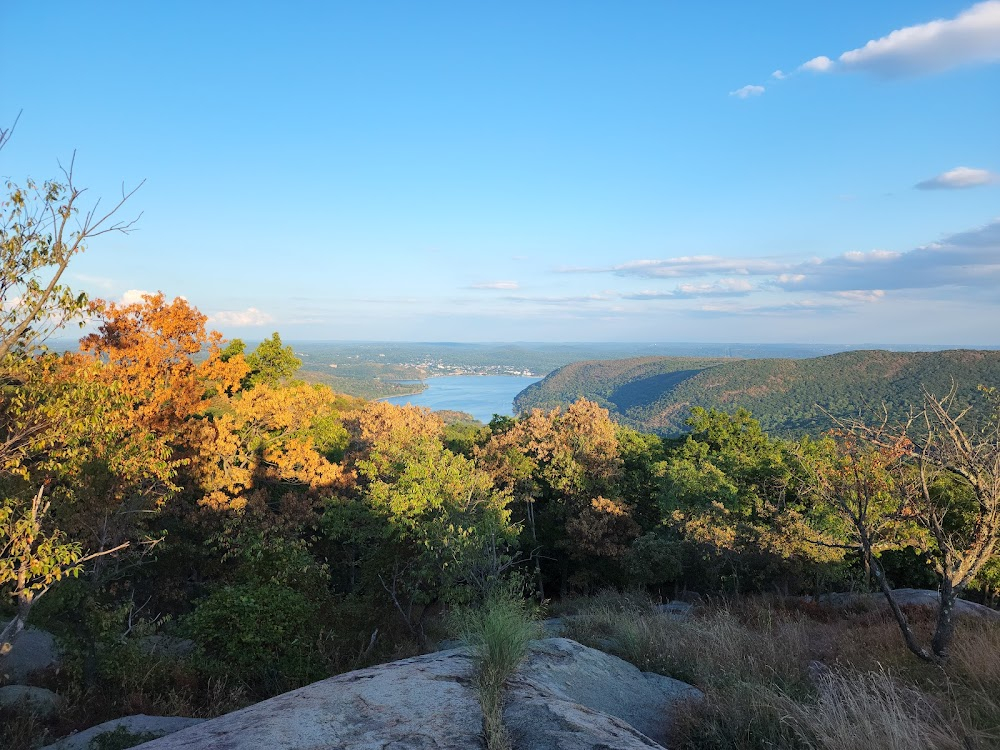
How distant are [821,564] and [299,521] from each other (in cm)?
2082

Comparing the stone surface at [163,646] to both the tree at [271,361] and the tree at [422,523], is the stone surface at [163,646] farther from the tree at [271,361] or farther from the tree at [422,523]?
the tree at [271,361]

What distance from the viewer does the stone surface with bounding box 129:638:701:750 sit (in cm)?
464

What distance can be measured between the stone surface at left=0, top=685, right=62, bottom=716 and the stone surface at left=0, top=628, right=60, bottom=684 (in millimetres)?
2018

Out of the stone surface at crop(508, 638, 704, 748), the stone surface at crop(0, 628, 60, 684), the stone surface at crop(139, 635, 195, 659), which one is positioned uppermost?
the stone surface at crop(508, 638, 704, 748)

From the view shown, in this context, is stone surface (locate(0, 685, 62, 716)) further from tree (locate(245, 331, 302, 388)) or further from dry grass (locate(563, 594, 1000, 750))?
tree (locate(245, 331, 302, 388))

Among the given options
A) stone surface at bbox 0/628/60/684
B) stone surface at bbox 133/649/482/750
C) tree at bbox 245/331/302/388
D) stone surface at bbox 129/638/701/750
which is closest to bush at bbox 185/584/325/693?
stone surface at bbox 0/628/60/684

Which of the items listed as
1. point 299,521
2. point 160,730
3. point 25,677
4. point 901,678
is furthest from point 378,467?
point 901,678

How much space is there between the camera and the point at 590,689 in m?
6.94

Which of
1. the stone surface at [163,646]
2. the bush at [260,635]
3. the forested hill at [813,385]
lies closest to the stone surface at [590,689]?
the bush at [260,635]

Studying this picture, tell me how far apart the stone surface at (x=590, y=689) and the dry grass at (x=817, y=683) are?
1.60 feet

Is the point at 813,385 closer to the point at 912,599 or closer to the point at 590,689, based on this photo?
the point at 912,599

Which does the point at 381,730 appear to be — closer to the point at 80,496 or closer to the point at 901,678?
the point at 901,678

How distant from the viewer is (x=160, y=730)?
7.90m

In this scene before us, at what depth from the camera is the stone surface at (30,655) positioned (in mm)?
12898
